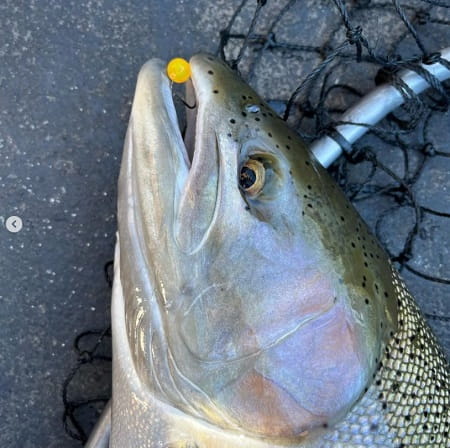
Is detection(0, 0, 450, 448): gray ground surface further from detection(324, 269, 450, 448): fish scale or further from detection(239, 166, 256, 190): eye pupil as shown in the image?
detection(324, 269, 450, 448): fish scale

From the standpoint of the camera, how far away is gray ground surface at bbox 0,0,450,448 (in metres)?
1.89

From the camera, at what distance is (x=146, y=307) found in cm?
140

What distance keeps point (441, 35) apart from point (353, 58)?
41 centimetres

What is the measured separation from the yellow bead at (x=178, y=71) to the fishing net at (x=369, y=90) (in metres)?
0.56

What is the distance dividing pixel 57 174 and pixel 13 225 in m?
0.21

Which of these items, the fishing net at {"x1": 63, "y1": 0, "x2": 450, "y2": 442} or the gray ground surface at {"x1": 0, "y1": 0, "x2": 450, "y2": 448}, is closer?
the gray ground surface at {"x1": 0, "y1": 0, "x2": 450, "y2": 448}

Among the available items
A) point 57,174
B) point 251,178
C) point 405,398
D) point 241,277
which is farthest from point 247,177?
point 57,174

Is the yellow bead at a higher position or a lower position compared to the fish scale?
higher

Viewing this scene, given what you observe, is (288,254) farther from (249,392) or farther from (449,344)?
(449,344)

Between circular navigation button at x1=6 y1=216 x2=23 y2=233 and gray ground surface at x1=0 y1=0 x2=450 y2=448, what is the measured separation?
17 mm

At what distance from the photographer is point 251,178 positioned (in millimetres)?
1326

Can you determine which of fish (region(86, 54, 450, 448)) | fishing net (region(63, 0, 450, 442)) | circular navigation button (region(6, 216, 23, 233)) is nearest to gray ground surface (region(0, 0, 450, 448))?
circular navigation button (region(6, 216, 23, 233))

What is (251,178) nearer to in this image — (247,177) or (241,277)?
(247,177)

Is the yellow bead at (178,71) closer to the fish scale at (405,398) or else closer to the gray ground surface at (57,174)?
the gray ground surface at (57,174)
